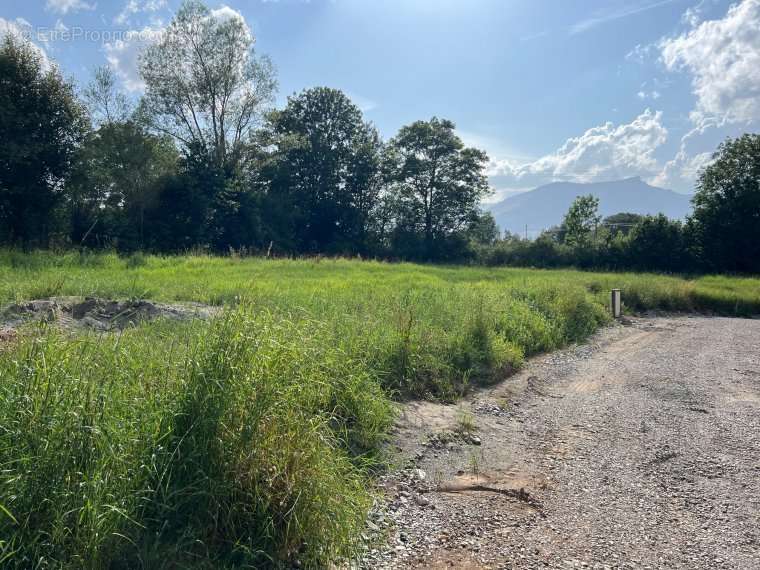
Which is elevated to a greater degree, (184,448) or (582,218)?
(582,218)

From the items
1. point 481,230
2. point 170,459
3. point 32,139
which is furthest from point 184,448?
point 481,230

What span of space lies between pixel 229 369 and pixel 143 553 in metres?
1.05

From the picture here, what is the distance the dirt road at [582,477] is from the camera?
131 inches

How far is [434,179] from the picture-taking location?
42562mm

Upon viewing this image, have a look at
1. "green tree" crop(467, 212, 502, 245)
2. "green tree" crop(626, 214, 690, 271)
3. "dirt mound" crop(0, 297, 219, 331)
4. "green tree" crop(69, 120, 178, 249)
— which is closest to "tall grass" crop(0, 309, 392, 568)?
"dirt mound" crop(0, 297, 219, 331)

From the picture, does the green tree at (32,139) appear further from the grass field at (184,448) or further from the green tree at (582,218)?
the green tree at (582,218)

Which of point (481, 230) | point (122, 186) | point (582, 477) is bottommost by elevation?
point (582, 477)

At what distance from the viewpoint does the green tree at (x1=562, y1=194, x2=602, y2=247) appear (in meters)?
37.0

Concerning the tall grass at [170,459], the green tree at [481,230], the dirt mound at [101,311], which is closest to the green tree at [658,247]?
the green tree at [481,230]

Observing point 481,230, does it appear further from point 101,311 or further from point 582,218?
point 101,311

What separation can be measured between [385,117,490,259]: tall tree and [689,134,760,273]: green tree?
16.8 metres

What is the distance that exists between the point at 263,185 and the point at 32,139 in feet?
66.9

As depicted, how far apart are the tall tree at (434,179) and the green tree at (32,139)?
2726cm

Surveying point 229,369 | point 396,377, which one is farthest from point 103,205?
point 229,369
